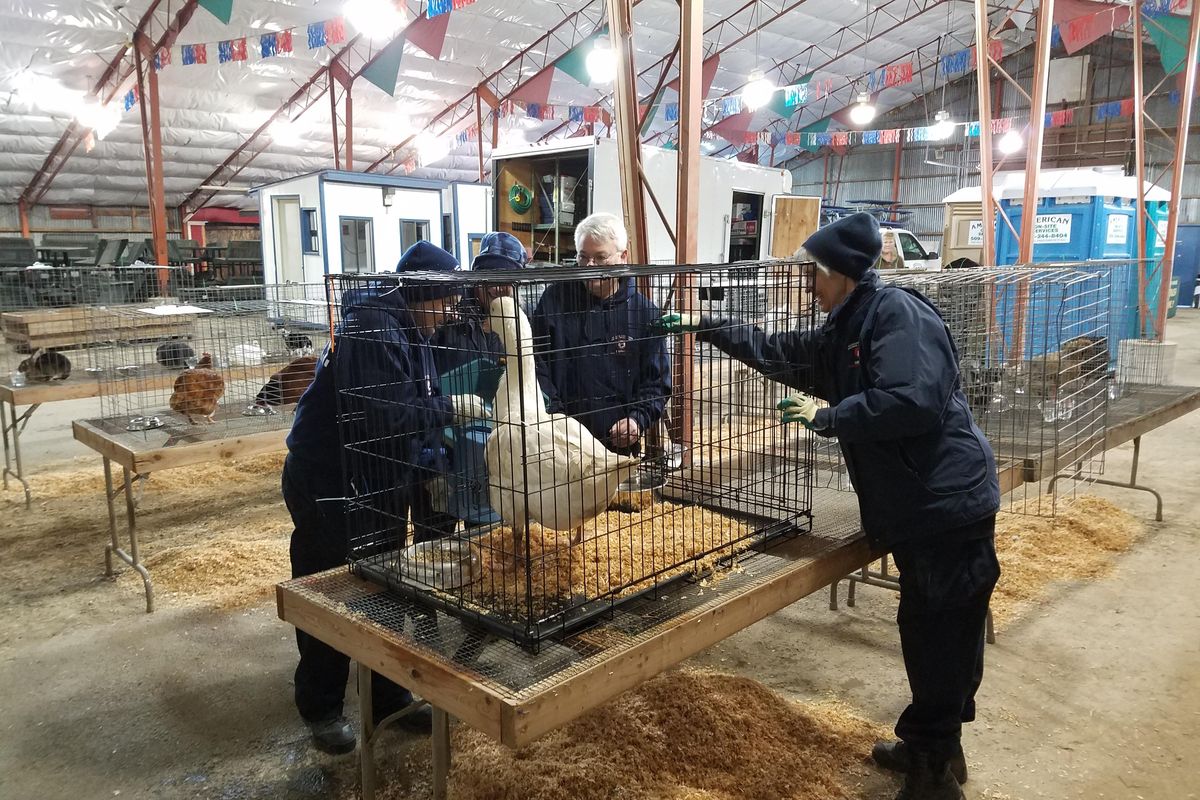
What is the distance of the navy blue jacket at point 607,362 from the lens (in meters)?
2.71

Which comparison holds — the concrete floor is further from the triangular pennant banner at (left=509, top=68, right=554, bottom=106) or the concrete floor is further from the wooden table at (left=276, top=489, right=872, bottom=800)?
the triangular pennant banner at (left=509, top=68, right=554, bottom=106)

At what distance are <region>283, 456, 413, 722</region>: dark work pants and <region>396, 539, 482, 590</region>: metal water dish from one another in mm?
634

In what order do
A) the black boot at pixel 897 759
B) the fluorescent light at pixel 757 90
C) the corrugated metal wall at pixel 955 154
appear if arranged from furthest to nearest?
the corrugated metal wall at pixel 955 154
the fluorescent light at pixel 757 90
the black boot at pixel 897 759

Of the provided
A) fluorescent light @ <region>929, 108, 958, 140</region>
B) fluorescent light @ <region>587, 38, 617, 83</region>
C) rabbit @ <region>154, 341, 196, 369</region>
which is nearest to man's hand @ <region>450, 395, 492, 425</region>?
rabbit @ <region>154, 341, 196, 369</region>

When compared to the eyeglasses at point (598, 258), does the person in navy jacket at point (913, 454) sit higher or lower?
lower

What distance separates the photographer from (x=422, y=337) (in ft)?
7.15

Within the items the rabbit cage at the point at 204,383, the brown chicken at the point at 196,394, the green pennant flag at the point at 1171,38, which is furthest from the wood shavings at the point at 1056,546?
the green pennant flag at the point at 1171,38

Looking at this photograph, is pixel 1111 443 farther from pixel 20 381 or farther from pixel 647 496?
pixel 20 381

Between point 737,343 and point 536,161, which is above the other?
point 536,161

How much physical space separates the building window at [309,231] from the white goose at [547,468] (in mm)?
11000

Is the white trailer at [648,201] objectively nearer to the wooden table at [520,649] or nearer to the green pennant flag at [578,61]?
the green pennant flag at [578,61]

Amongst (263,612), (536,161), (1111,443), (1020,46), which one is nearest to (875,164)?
(1020,46)

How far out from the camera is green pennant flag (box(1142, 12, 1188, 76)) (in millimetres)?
11250

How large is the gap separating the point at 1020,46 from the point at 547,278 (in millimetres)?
25927
